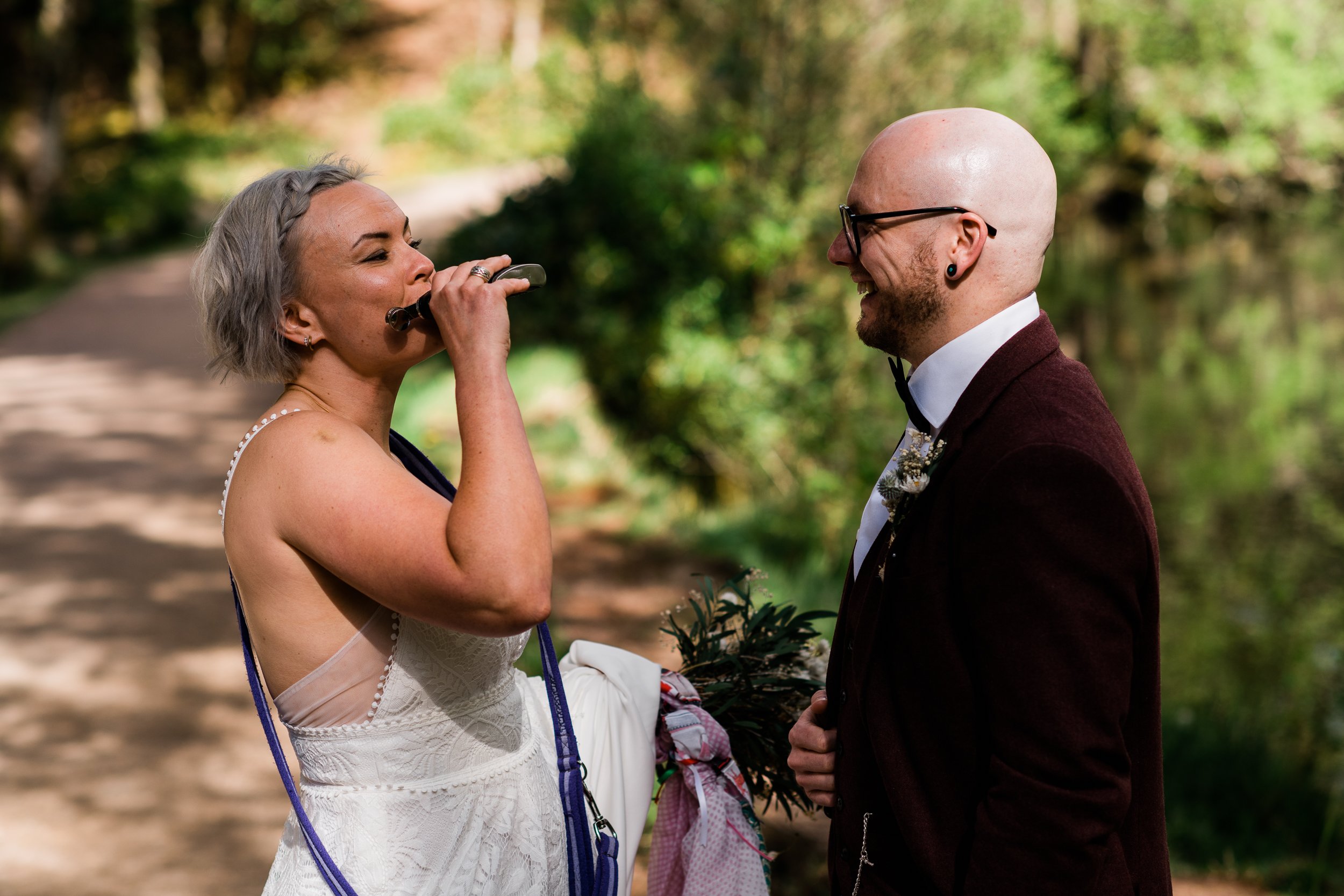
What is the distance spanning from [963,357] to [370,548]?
3.24ft

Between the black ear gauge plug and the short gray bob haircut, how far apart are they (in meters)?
0.19

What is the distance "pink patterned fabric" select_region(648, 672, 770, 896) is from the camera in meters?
2.31

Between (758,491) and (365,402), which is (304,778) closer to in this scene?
(365,402)

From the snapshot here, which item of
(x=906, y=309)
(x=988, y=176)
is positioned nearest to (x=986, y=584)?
(x=906, y=309)

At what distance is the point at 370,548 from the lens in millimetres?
1752

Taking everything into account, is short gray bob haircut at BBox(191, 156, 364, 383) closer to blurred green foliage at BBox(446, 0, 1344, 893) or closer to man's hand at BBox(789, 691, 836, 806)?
man's hand at BBox(789, 691, 836, 806)

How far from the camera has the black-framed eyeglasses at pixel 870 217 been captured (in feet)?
5.58

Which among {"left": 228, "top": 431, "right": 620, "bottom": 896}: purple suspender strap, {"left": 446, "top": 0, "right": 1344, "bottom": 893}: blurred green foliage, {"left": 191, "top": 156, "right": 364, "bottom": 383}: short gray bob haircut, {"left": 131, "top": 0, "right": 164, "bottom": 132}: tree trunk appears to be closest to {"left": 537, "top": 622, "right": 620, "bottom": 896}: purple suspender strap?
{"left": 228, "top": 431, "right": 620, "bottom": 896}: purple suspender strap

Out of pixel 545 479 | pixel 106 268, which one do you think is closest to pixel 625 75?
pixel 545 479

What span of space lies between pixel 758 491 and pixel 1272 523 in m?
4.94

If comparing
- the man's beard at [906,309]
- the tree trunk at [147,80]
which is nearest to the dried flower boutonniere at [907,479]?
the man's beard at [906,309]

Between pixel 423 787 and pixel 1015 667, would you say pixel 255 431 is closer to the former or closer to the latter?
pixel 423 787

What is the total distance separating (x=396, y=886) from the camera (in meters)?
1.96

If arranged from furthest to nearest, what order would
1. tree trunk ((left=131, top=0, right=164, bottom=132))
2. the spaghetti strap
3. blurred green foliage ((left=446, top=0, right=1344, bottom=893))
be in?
tree trunk ((left=131, top=0, right=164, bottom=132)), blurred green foliage ((left=446, top=0, right=1344, bottom=893)), the spaghetti strap
